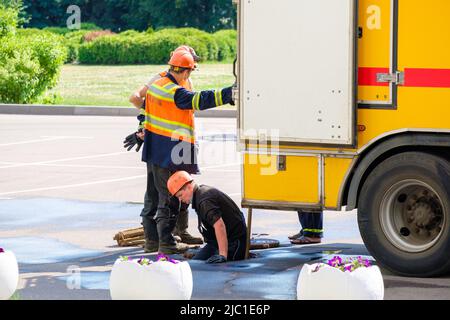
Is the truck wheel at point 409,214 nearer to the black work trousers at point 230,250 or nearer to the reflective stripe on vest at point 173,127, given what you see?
the black work trousers at point 230,250

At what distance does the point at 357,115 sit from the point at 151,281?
274 cm

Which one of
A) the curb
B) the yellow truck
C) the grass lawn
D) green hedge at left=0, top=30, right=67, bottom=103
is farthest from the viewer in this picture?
the grass lawn

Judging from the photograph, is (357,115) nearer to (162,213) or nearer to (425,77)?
(425,77)

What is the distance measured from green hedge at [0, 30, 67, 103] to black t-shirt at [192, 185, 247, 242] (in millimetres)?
19110

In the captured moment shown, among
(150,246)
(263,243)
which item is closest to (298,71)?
(263,243)

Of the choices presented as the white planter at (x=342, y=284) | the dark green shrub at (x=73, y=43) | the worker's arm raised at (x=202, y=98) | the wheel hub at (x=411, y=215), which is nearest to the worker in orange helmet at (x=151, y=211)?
the worker's arm raised at (x=202, y=98)

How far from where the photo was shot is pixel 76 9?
66312 millimetres

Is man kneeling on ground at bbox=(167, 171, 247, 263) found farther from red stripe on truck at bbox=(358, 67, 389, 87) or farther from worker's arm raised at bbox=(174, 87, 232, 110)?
red stripe on truck at bbox=(358, 67, 389, 87)

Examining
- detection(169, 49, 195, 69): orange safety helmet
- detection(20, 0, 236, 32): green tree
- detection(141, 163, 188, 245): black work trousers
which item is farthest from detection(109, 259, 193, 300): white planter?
detection(20, 0, 236, 32): green tree

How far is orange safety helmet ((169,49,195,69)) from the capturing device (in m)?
12.0

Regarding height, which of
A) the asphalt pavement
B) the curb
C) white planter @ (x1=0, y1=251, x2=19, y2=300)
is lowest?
the curb

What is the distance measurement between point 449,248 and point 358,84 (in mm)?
1520
